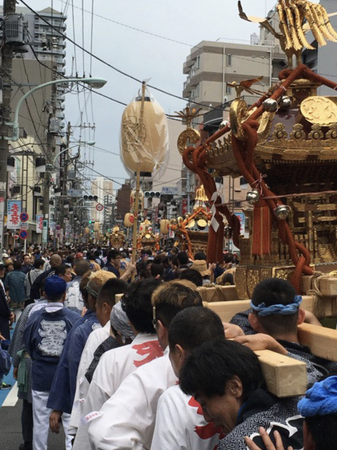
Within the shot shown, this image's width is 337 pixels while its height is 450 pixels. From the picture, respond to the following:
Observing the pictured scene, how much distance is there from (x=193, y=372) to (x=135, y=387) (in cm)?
67

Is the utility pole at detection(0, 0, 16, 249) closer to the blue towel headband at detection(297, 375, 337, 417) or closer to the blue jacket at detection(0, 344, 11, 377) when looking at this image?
the blue jacket at detection(0, 344, 11, 377)

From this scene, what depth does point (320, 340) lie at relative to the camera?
119 inches

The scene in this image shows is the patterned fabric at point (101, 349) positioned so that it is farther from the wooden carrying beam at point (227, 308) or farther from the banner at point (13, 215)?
the banner at point (13, 215)

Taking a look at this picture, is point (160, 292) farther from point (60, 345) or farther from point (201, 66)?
point (201, 66)

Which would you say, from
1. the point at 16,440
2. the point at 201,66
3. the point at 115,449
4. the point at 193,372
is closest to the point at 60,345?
the point at 16,440

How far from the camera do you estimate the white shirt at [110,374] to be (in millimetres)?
3400

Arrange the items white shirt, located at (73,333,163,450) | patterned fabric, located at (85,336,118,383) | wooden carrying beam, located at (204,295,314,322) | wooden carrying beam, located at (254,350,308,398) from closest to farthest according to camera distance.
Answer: wooden carrying beam, located at (254,350,308,398) < white shirt, located at (73,333,163,450) < patterned fabric, located at (85,336,118,383) < wooden carrying beam, located at (204,295,314,322)

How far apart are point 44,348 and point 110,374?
2770 millimetres

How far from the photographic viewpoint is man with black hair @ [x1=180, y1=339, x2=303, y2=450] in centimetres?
228

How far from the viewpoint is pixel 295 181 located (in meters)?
6.02

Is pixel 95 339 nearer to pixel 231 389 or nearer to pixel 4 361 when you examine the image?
pixel 231 389

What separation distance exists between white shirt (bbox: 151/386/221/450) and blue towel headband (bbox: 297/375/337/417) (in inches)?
30.9

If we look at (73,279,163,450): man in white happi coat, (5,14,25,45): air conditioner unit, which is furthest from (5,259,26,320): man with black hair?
(73,279,163,450): man in white happi coat

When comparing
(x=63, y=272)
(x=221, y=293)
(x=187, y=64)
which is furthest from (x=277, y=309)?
(x=187, y=64)
